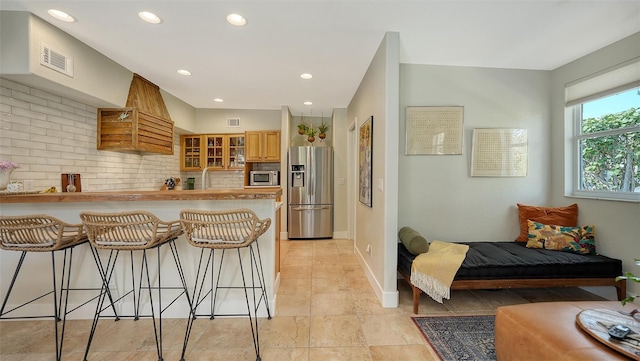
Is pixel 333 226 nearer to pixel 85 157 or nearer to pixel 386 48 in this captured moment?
pixel 386 48

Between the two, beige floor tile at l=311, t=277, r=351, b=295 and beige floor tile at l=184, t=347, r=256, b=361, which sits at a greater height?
beige floor tile at l=311, t=277, r=351, b=295

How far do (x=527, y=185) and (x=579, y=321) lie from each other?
2.11m

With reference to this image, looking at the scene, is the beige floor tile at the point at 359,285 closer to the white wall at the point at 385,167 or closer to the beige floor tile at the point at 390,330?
the white wall at the point at 385,167

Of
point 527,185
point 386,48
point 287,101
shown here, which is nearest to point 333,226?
point 287,101

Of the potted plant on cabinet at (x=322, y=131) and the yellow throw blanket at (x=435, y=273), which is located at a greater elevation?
the potted plant on cabinet at (x=322, y=131)

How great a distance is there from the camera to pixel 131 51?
2.57m

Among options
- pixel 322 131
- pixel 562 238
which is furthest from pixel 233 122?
pixel 562 238

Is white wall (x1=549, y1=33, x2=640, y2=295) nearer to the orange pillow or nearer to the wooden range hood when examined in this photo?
the orange pillow

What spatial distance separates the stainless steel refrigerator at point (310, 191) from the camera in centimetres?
452

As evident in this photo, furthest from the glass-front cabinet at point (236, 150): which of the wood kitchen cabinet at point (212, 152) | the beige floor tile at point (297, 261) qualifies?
the beige floor tile at point (297, 261)

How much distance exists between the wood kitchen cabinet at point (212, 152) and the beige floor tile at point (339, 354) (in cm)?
375

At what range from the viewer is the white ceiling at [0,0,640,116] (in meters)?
1.91

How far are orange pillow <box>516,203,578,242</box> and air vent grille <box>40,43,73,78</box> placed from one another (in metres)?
4.92

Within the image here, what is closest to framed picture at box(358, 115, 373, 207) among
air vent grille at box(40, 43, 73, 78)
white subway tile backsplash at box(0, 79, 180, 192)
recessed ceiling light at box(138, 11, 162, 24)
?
recessed ceiling light at box(138, 11, 162, 24)
